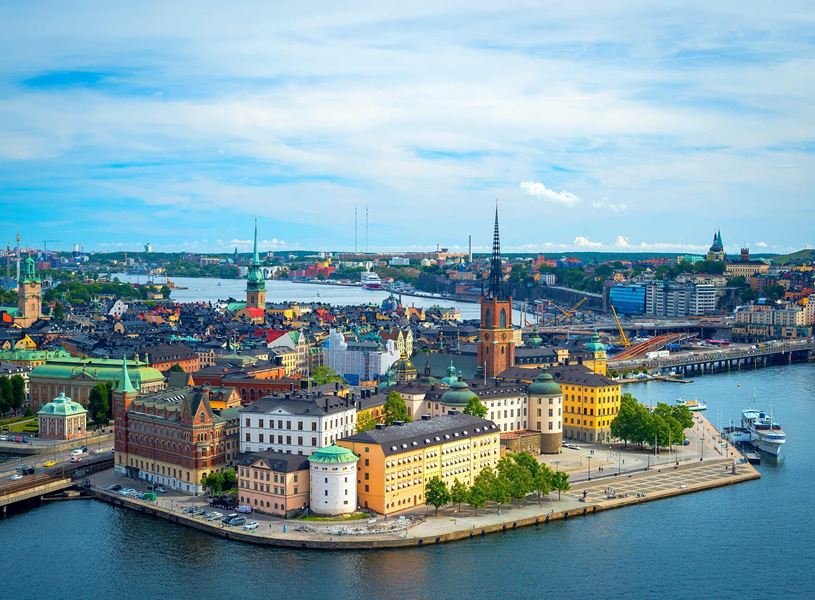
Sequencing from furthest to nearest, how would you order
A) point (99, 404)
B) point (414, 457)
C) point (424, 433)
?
point (99, 404)
point (424, 433)
point (414, 457)

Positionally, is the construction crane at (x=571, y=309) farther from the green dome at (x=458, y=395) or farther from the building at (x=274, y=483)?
the building at (x=274, y=483)

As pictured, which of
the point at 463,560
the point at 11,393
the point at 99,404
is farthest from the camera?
the point at 11,393

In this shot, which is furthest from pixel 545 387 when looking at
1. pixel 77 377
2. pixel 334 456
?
pixel 77 377

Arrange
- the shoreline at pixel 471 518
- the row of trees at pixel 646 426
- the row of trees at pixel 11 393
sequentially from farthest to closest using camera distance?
the row of trees at pixel 11 393
the row of trees at pixel 646 426
the shoreline at pixel 471 518

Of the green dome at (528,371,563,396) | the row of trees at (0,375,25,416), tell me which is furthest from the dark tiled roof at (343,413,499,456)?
the row of trees at (0,375,25,416)

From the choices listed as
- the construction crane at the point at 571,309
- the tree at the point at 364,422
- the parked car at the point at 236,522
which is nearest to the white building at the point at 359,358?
the tree at the point at 364,422

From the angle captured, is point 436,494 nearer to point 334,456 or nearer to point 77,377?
point 334,456

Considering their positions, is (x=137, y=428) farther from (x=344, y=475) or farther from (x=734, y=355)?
(x=734, y=355)
